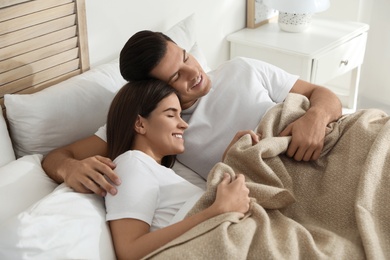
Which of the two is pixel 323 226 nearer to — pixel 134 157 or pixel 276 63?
pixel 134 157

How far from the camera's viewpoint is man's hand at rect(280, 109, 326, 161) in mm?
1444

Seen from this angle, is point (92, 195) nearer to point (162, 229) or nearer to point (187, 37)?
point (162, 229)

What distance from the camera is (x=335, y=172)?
1.39 metres

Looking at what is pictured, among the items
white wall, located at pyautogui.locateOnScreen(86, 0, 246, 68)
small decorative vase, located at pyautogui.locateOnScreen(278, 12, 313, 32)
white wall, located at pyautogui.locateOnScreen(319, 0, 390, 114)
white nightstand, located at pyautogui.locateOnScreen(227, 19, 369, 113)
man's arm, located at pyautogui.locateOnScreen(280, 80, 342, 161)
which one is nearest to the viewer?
man's arm, located at pyautogui.locateOnScreen(280, 80, 342, 161)

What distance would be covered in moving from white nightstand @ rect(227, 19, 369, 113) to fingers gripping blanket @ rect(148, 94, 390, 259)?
77 cm

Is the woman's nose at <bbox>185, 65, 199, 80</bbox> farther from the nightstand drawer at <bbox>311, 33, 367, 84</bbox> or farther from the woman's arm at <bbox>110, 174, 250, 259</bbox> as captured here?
the nightstand drawer at <bbox>311, 33, 367, 84</bbox>

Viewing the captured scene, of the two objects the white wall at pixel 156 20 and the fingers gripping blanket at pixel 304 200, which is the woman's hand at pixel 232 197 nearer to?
the fingers gripping blanket at pixel 304 200

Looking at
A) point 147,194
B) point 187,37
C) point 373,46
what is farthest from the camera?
point 373,46

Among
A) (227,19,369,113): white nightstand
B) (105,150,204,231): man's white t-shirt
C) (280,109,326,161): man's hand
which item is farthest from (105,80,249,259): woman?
(227,19,369,113): white nightstand

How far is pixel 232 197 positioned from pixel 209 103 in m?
0.55

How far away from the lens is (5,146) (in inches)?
56.6

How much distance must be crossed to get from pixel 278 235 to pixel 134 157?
0.40 metres

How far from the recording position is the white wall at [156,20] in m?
1.86

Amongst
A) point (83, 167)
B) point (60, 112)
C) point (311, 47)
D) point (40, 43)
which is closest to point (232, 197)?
point (83, 167)
